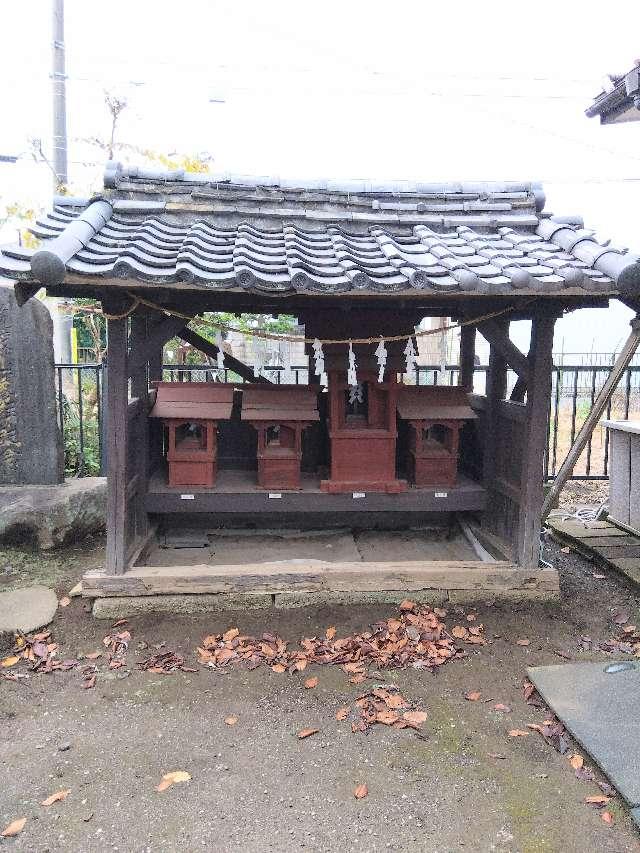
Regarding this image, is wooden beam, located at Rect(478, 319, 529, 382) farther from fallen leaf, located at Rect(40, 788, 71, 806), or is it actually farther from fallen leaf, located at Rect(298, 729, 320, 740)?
fallen leaf, located at Rect(40, 788, 71, 806)

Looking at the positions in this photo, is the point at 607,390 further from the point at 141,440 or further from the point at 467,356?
the point at 141,440

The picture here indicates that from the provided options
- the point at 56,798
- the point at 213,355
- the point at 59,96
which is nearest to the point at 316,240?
the point at 213,355

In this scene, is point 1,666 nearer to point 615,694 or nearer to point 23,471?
point 23,471

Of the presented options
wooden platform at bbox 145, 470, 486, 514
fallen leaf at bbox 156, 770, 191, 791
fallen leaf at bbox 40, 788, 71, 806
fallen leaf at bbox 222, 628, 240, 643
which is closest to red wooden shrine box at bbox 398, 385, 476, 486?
wooden platform at bbox 145, 470, 486, 514

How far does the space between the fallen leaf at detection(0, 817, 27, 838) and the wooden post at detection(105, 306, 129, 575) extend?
1.92 metres

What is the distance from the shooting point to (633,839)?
242 centimetres

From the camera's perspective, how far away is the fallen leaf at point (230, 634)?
4027 mm

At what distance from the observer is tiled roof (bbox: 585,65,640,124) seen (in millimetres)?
4554

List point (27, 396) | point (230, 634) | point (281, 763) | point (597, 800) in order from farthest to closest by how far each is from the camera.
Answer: point (27, 396)
point (230, 634)
point (281, 763)
point (597, 800)

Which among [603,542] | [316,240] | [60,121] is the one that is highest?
[60,121]

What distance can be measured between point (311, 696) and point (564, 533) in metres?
3.63

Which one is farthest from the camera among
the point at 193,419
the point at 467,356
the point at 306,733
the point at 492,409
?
the point at 467,356

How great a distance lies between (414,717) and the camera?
323 centimetres

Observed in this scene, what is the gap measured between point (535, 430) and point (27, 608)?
4.01 m
